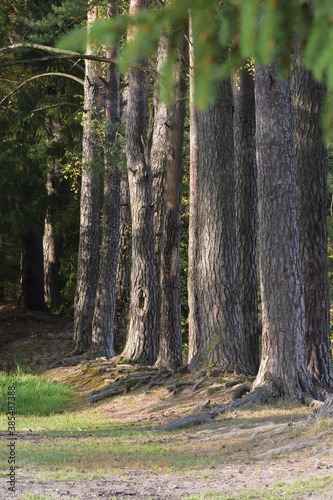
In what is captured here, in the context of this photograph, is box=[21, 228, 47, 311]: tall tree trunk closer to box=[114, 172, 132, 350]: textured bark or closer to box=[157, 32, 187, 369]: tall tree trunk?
box=[114, 172, 132, 350]: textured bark

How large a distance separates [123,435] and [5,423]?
92.6 inches

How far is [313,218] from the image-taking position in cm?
943

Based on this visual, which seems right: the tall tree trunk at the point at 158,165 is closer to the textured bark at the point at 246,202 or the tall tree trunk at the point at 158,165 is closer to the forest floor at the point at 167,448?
the textured bark at the point at 246,202

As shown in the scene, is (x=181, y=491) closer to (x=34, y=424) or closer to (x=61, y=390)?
(x=34, y=424)

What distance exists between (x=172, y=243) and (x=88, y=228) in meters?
4.32

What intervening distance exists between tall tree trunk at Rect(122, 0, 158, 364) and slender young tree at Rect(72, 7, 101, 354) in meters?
2.98

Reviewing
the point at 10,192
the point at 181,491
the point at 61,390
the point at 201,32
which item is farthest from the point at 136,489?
the point at 10,192

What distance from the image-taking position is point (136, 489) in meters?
4.86

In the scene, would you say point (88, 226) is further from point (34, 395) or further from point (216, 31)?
point (216, 31)

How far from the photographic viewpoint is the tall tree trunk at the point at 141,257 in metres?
12.6

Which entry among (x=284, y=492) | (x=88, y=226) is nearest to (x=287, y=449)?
(x=284, y=492)

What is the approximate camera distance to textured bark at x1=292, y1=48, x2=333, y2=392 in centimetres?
911

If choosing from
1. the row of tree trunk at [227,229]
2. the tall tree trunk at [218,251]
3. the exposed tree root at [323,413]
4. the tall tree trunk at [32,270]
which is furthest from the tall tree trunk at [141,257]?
the tall tree trunk at [32,270]

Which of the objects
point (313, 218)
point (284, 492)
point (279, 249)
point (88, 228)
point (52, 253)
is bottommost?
point (284, 492)
